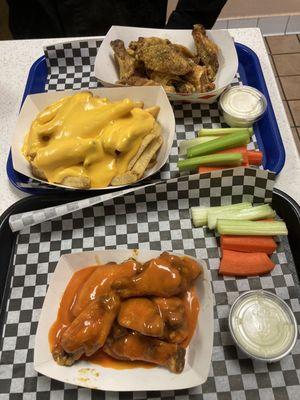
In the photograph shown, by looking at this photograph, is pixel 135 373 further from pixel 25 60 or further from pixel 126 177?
pixel 25 60

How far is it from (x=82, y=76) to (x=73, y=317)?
1540 mm

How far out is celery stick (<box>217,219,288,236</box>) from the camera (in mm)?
1766

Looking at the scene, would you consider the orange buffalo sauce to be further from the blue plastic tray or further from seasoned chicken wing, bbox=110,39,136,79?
seasoned chicken wing, bbox=110,39,136,79

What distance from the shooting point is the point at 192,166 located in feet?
6.41

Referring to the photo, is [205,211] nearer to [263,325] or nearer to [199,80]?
[263,325]

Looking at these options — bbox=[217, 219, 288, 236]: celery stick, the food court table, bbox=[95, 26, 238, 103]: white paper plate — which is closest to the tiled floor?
the food court table

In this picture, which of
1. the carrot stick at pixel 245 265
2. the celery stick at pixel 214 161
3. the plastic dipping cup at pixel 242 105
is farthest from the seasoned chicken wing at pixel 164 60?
the carrot stick at pixel 245 265

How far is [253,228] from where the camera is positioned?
1.77m

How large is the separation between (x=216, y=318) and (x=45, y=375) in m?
0.67

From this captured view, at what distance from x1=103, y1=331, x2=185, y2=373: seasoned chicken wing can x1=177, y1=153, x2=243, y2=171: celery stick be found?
871mm

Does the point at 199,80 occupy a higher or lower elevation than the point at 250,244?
higher

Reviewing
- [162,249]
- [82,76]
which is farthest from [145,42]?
[162,249]

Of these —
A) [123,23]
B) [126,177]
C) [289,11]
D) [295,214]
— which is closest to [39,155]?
[126,177]

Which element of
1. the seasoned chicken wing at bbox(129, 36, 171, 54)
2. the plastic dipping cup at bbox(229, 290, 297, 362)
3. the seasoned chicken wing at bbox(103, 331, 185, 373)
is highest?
the seasoned chicken wing at bbox(129, 36, 171, 54)
